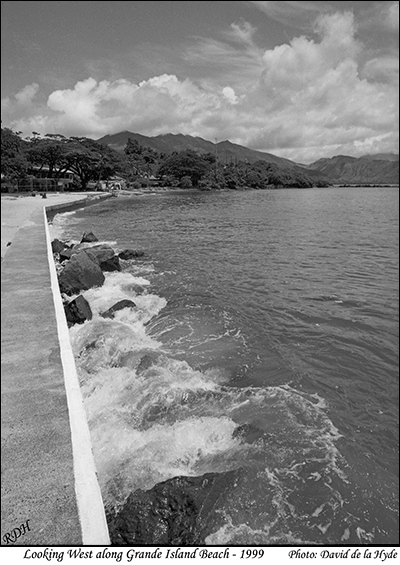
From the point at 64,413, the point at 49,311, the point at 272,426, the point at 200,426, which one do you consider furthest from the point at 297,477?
the point at 49,311

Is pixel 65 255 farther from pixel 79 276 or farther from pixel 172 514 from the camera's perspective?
pixel 172 514

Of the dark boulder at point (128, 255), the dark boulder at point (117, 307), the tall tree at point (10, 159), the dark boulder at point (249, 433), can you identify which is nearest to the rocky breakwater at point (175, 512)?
the dark boulder at point (249, 433)

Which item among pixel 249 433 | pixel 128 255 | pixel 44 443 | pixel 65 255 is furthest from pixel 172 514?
pixel 128 255

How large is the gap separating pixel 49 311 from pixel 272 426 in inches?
154

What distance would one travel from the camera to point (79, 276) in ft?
31.7

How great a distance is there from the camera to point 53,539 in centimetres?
241

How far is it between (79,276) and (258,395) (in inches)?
240

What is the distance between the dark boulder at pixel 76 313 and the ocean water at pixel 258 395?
0.85 ft

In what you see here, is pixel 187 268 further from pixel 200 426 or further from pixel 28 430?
pixel 28 430

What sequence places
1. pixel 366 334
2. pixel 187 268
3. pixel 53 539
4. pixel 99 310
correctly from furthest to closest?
pixel 187 268, pixel 99 310, pixel 366 334, pixel 53 539

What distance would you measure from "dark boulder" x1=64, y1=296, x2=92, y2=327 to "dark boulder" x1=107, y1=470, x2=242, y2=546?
4.73m

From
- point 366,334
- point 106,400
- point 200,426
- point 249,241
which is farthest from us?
point 249,241

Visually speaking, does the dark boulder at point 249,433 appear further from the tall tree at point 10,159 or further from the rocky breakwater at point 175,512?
the tall tree at point 10,159

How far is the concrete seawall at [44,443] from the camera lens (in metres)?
2.49
